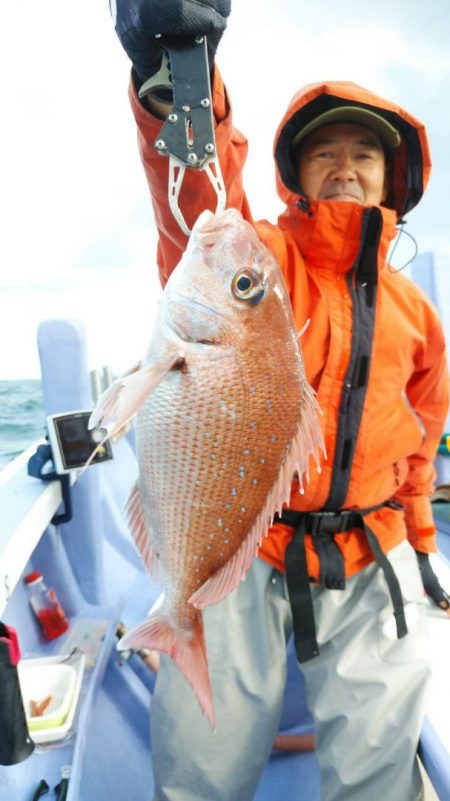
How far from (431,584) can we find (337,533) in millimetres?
655

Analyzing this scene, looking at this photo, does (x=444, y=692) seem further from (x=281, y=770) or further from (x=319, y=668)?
(x=281, y=770)

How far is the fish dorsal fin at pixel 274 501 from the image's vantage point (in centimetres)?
112

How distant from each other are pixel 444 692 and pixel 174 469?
1434 mm

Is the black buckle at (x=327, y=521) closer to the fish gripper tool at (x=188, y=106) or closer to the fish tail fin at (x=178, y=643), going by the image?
the fish tail fin at (x=178, y=643)

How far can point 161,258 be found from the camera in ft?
5.41

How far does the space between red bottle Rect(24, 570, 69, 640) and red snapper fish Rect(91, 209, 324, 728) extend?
154 cm

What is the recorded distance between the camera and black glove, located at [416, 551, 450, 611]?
2188 millimetres

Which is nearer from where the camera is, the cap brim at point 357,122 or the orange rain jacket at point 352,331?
the orange rain jacket at point 352,331

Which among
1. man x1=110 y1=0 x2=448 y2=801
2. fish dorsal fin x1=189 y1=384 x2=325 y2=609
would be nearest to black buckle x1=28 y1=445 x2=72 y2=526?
man x1=110 y1=0 x2=448 y2=801

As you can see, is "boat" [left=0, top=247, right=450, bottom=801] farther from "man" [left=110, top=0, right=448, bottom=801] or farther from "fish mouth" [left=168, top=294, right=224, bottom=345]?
"fish mouth" [left=168, top=294, right=224, bottom=345]

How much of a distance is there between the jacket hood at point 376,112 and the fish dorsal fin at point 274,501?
1338 millimetres

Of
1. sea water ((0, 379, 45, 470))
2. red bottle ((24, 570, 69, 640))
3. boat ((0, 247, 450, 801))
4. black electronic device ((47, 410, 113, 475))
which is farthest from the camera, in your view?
sea water ((0, 379, 45, 470))

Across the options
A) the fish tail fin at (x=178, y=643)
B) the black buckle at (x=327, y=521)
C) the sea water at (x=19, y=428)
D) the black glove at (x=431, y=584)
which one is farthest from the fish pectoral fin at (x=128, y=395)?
the sea water at (x=19, y=428)

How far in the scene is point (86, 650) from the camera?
230cm
